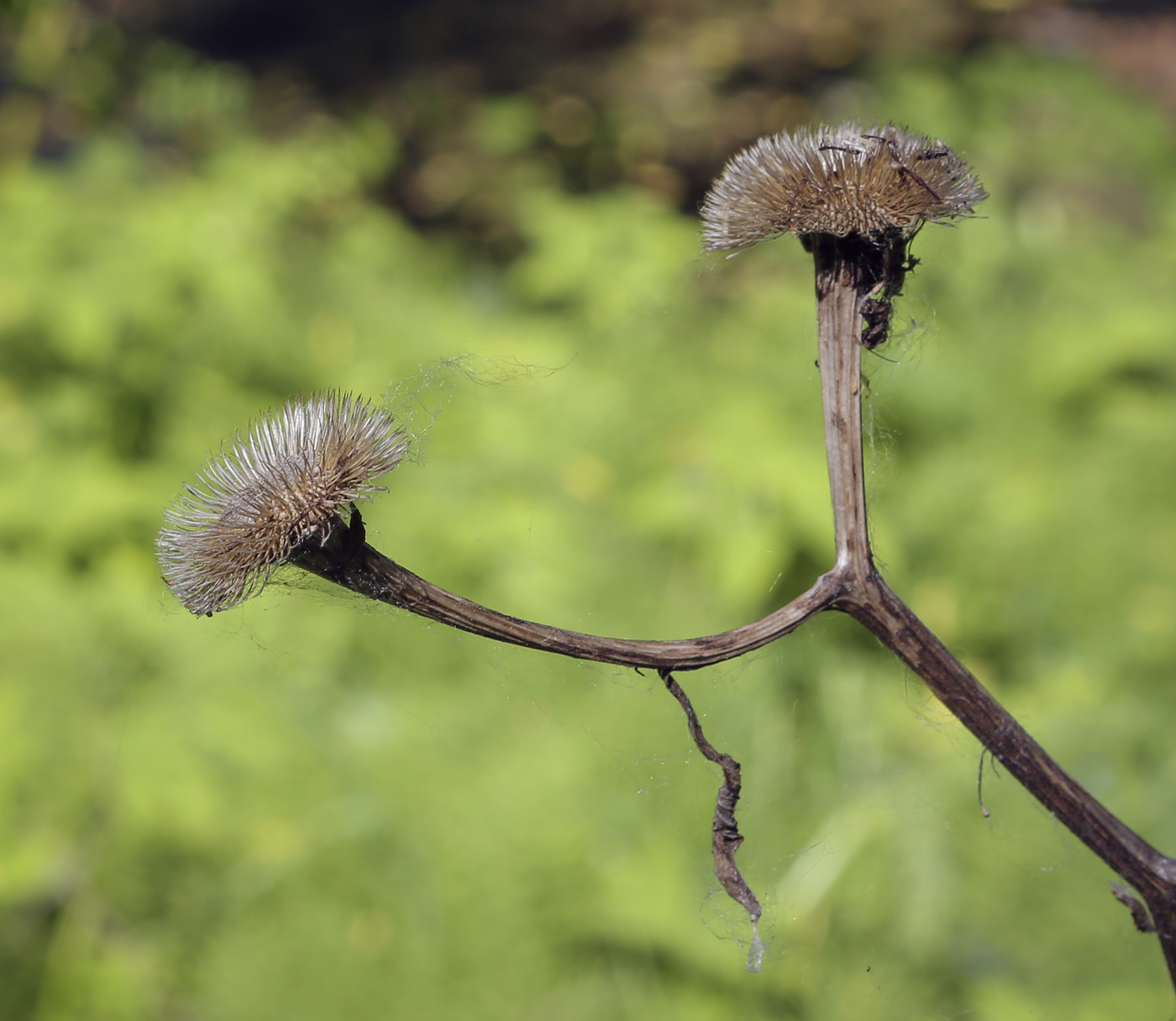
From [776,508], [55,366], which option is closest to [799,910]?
[776,508]

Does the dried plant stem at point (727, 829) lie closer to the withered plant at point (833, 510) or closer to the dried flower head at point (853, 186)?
the withered plant at point (833, 510)

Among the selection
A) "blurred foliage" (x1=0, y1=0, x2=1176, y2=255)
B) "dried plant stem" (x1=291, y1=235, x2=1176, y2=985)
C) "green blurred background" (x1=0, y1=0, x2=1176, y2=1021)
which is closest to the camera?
"dried plant stem" (x1=291, y1=235, x2=1176, y2=985)

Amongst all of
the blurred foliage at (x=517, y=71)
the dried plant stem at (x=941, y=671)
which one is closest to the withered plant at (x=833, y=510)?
the dried plant stem at (x=941, y=671)

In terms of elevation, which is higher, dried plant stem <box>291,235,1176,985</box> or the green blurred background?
the green blurred background

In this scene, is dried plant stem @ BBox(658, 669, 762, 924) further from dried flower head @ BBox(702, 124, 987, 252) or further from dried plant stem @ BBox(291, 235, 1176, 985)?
dried flower head @ BBox(702, 124, 987, 252)

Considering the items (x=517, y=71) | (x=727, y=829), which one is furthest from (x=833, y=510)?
(x=517, y=71)

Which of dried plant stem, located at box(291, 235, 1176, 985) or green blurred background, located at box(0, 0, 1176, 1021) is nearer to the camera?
dried plant stem, located at box(291, 235, 1176, 985)

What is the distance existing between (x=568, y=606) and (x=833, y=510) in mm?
1493

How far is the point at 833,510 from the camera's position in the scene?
0.43m

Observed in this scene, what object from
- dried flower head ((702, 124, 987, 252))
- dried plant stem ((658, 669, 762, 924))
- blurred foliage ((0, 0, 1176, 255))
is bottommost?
dried plant stem ((658, 669, 762, 924))

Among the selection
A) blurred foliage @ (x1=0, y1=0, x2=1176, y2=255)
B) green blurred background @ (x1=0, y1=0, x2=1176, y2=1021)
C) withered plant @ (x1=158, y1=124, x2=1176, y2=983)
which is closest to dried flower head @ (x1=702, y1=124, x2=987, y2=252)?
withered plant @ (x1=158, y1=124, x2=1176, y2=983)

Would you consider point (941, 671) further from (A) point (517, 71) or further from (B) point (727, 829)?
(A) point (517, 71)

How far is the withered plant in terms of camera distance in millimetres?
406

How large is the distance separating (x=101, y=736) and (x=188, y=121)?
2.53 meters
